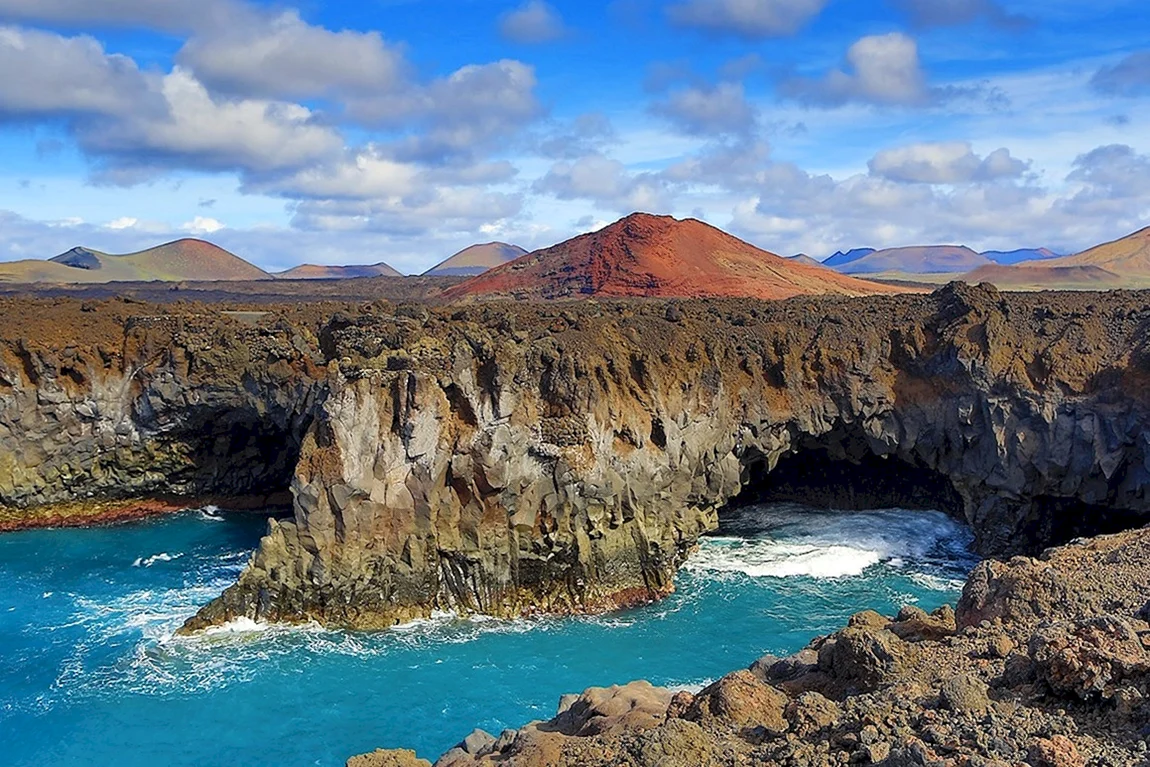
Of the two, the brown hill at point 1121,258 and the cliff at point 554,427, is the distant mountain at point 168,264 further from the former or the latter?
the brown hill at point 1121,258

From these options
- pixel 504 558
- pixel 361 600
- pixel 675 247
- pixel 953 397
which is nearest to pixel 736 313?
pixel 953 397

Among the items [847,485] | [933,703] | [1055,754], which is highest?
[1055,754]

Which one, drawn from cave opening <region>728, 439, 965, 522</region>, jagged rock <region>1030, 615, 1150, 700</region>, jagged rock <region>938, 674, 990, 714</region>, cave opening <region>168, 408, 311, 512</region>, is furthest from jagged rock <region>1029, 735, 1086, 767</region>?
cave opening <region>168, 408, 311, 512</region>

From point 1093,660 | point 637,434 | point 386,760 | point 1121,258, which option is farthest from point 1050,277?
point 386,760

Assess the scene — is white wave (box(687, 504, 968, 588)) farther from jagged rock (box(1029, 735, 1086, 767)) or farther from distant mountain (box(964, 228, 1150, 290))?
distant mountain (box(964, 228, 1150, 290))

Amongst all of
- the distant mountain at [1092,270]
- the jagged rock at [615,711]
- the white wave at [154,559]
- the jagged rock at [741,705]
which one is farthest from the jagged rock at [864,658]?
the distant mountain at [1092,270]

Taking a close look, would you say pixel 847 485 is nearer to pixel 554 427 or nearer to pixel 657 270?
pixel 554 427

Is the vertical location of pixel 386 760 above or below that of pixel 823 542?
above
